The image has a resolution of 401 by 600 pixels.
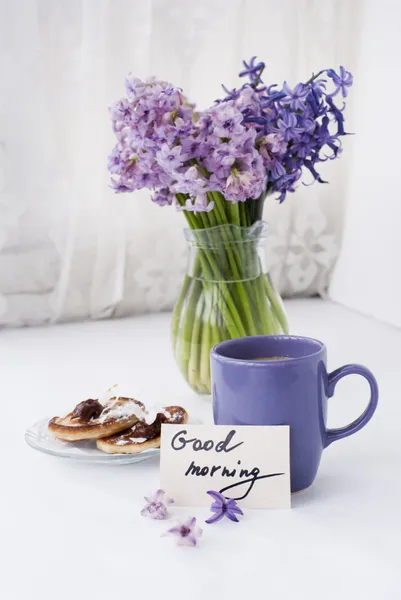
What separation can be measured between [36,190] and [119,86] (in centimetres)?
29

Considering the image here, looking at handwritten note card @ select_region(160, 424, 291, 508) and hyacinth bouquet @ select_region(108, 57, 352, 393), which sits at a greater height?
hyacinth bouquet @ select_region(108, 57, 352, 393)

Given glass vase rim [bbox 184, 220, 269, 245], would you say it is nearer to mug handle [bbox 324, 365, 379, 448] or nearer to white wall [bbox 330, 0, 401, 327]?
mug handle [bbox 324, 365, 379, 448]

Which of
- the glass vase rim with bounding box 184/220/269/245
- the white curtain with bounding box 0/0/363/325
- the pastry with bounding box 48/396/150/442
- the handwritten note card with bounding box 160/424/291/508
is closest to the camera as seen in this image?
the handwritten note card with bounding box 160/424/291/508

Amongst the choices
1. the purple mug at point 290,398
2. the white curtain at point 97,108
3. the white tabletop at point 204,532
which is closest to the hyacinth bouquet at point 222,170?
the white tabletop at point 204,532

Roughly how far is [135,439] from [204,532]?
0.53ft

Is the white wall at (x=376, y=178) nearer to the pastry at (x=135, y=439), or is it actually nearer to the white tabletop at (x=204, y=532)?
the white tabletop at (x=204, y=532)

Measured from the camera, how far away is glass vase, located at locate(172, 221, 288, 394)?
1.05 m

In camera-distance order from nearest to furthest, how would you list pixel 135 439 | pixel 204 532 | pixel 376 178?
pixel 204 532, pixel 135 439, pixel 376 178

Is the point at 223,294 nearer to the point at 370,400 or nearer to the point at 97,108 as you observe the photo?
the point at 370,400

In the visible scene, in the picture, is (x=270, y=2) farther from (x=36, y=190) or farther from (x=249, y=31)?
(x=36, y=190)

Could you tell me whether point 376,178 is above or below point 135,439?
above

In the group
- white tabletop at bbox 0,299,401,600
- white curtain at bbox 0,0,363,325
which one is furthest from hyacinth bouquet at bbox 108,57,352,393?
white curtain at bbox 0,0,363,325

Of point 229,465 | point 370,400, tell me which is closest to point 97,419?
point 229,465

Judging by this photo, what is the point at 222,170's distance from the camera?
0.95m
